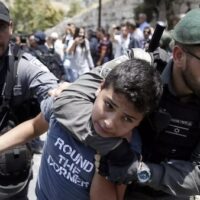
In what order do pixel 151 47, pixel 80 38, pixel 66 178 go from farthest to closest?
pixel 80 38
pixel 151 47
pixel 66 178

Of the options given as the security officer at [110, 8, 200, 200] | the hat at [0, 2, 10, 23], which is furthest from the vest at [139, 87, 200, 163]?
the hat at [0, 2, 10, 23]

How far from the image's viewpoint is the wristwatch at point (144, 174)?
1626 mm

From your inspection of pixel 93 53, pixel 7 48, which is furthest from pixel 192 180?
pixel 93 53

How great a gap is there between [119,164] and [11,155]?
3.59ft

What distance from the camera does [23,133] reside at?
2074 millimetres

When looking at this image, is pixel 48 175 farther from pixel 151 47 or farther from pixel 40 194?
pixel 151 47

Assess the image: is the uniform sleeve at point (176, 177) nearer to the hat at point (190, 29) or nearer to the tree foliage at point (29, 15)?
the hat at point (190, 29)

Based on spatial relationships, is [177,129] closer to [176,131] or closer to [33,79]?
[176,131]

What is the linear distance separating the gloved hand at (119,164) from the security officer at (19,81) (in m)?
1.07

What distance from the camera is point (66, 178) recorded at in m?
1.74

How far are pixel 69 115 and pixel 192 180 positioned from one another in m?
0.48

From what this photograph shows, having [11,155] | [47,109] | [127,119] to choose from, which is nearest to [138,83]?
[127,119]

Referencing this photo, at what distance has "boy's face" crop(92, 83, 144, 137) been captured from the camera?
152 cm

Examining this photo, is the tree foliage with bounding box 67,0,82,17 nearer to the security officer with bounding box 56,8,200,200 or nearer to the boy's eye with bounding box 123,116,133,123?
the security officer with bounding box 56,8,200,200
